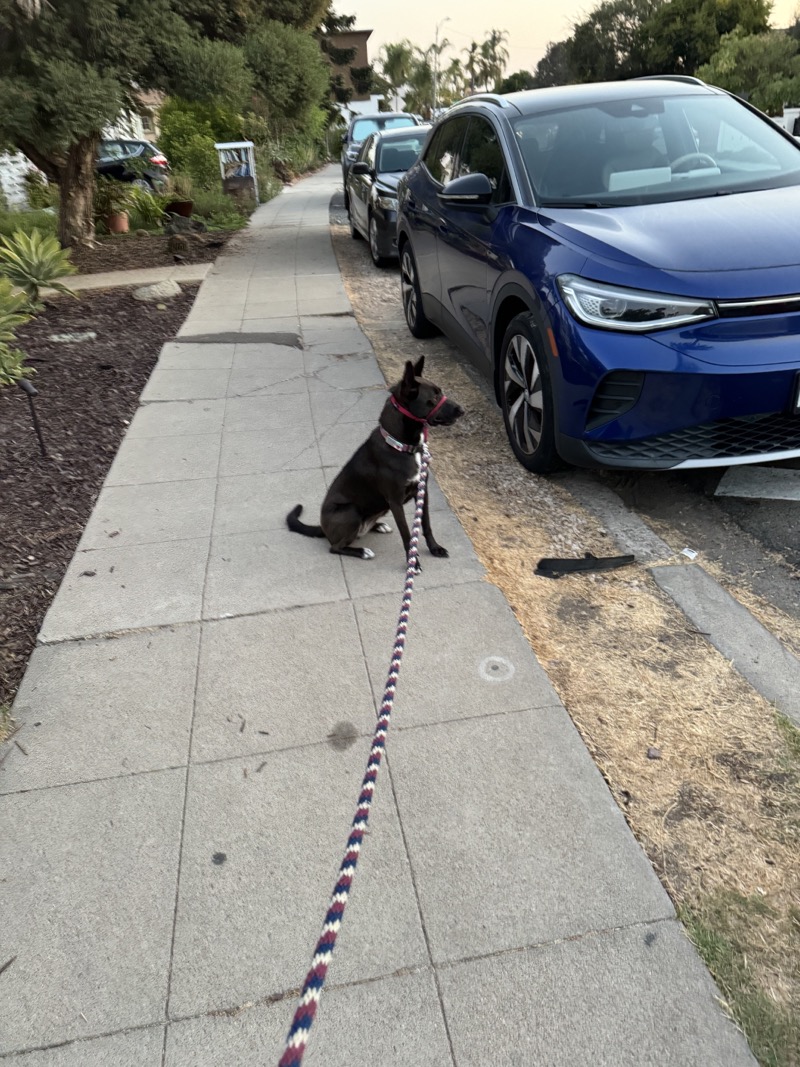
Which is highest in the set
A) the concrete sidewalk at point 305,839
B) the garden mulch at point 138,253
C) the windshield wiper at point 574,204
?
the windshield wiper at point 574,204

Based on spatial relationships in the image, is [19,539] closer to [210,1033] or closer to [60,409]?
[60,409]

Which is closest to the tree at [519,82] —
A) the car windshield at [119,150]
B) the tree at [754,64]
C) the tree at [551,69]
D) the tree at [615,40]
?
the tree at [551,69]

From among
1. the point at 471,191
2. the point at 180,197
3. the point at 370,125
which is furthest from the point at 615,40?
the point at 471,191

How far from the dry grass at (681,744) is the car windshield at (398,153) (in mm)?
9051

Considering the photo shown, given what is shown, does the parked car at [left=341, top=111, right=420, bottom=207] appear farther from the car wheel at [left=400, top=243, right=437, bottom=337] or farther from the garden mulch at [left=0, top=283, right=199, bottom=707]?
the car wheel at [left=400, top=243, right=437, bottom=337]

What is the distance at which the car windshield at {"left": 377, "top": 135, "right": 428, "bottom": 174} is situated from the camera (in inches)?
468

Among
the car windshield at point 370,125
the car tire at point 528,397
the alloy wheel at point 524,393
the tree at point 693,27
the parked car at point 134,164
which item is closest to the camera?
the car tire at point 528,397

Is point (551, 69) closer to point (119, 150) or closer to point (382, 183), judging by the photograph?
point (119, 150)

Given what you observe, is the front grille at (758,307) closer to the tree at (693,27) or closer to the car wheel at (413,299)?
the car wheel at (413,299)

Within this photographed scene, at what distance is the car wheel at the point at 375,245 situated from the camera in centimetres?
1128

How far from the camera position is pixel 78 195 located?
12969mm

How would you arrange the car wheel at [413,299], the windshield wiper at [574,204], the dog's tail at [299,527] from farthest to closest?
1. the car wheel at [413,299]
2. the windshield wiper at [574,204]
3. the dog's tail at [299,527]

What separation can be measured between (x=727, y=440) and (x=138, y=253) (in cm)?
1187

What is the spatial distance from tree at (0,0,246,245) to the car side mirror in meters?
7.87
